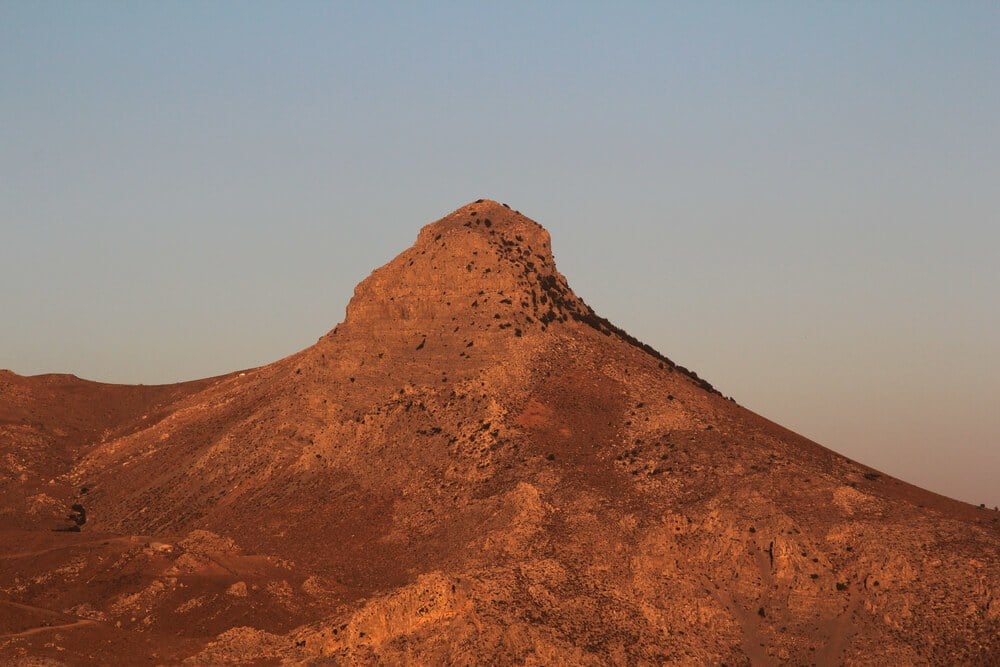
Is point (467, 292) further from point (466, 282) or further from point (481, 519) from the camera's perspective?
point (481, 519)

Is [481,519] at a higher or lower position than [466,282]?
lower

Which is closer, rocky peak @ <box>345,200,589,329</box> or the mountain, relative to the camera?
the mountain

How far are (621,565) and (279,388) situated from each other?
1331 inches

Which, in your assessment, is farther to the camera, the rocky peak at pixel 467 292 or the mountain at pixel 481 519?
the rocky peak at pixel 467 292

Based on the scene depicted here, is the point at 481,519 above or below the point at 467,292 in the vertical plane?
below

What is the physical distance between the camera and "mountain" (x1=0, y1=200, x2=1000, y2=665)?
74.0 m

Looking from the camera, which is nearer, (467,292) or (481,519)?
(481,519)

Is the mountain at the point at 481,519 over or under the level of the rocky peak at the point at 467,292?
under

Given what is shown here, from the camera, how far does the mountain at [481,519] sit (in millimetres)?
74000

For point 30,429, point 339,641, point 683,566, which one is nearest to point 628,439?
point 683,566

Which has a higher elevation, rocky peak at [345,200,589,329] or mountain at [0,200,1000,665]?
rocky peak at [345,200,589,329]

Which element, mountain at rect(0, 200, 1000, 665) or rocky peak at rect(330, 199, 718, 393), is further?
rocky peak at rect(330, 199, 718, 393)

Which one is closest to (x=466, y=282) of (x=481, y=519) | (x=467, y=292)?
(x=467, y=292)

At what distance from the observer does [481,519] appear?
8412 centimetres
